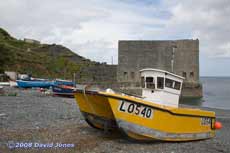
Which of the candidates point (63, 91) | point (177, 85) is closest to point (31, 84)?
point (63, 91)

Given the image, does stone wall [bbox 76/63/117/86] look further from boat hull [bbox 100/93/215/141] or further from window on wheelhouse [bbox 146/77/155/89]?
boat hull [bbox 100/93/215/141]

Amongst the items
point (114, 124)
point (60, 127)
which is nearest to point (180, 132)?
point (114, 124)

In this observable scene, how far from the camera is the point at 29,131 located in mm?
8945

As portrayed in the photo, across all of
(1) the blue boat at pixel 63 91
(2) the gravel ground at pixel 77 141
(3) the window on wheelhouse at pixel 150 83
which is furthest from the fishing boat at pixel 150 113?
(1) the blue boat at pixel 63 91

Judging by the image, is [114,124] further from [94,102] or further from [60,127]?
[60,127]

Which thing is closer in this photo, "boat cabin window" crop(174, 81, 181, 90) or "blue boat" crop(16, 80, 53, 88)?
"boat cabin window" crop(174, 81, 181, 90)

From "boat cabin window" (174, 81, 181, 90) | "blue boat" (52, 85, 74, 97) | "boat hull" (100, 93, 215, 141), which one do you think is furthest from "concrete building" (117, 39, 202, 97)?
"boat hull" (100, 93, 215, 141)

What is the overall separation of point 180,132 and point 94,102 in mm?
2758

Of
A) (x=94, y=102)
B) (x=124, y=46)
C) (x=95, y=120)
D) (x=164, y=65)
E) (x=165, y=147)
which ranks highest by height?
(x=124, y=46)

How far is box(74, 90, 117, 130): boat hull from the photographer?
859 cm

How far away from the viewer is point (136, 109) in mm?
8016

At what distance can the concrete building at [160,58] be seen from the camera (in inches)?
1657

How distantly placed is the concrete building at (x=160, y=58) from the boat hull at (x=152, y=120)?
3251 cm

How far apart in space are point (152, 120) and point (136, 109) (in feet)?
2.06
